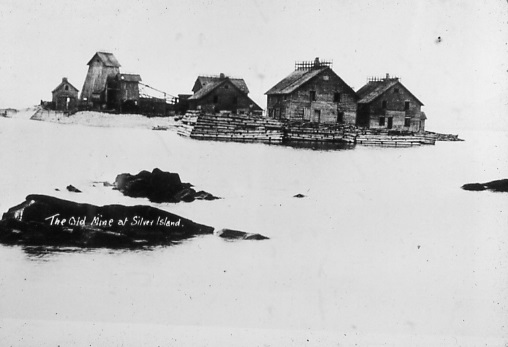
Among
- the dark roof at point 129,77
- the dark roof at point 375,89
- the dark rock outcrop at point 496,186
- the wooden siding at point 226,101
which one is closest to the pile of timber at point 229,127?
the wooden siding at point 226,101

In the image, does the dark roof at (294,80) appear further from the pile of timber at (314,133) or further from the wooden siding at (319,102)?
the pile of timber at (314,133)

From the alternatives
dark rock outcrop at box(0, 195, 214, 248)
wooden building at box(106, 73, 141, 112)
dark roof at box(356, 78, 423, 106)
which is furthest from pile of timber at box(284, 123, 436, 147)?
dark rock outcrop at box(0, 195, 214, 248)

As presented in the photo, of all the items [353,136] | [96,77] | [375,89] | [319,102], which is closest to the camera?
[96,77]

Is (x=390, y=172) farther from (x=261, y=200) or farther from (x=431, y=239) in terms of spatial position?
(x=261, y=200)

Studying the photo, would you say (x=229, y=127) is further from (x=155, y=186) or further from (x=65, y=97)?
(x=65, y=97)

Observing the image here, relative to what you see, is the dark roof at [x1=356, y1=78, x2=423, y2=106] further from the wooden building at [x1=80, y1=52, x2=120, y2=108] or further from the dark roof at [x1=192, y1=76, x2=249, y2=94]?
the wooden building at [x1=80, y1=52, x2=120, y2=108]

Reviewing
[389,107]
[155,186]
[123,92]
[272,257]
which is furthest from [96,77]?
[389,107]
